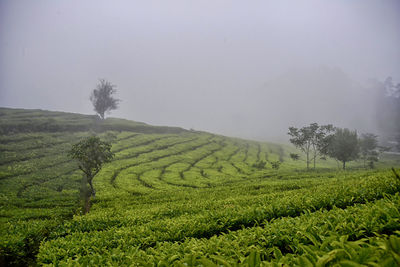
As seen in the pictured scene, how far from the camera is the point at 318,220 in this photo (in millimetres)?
4605

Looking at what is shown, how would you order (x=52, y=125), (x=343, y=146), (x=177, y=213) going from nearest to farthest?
(x=177, y=213)
(x=343, y=146)
(x=52, y=125)

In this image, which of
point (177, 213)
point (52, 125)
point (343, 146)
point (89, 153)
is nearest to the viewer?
point (177, 213)

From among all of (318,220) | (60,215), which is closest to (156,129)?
(60,215)

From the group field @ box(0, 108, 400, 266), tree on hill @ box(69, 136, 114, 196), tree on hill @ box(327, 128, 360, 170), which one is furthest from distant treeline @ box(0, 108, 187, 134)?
tree on hill @ box(327, 128, 360, 170)

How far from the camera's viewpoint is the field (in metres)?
3.45

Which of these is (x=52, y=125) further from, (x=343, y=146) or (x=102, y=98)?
(x=343, y=146)

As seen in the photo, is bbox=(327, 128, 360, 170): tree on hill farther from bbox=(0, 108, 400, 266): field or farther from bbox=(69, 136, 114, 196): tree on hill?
bbox=(69, 136, 114, 196): tree on hill

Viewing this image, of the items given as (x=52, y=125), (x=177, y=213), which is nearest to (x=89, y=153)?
(x=177, y=213)

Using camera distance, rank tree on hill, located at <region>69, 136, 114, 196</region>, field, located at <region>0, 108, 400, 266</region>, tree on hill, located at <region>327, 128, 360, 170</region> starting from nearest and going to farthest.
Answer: field, located at <region>0, 108, 400, 266</region>, tree on hill, located at <region>69, 136, 114, 196</region>, tree on hill, located at <region>327, 128, 360, 170</region>

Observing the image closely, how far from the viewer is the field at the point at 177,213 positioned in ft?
11.3

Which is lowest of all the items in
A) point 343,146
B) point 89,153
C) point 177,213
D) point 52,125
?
point 177,213

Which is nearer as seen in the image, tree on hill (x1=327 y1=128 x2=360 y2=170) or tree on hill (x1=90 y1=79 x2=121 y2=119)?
tree on hill (x1=327 y1=128 x2=360 y2=170)

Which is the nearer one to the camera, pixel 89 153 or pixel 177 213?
pixel 177 213

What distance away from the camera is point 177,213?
11133mm
